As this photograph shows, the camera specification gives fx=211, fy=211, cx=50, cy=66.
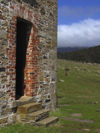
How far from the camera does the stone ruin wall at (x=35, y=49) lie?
20.4 ft

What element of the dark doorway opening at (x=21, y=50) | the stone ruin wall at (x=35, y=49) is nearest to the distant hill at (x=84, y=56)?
the stone ruin wall at (x=35, y=49)

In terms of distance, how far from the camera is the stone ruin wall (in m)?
6.23

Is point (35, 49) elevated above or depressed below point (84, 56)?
below

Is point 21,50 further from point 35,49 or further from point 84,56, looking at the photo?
Result: point 84,56

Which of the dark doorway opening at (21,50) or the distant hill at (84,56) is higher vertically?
the distant hill at (84,56)

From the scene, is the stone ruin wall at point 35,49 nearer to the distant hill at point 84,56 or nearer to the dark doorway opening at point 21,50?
the dark doorway opening at point 21,50

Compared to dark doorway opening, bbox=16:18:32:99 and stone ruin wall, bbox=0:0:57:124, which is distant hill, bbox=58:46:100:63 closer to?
stone ruin wall, bbox=0:0:57:124

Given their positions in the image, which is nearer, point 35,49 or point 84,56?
point 35,49

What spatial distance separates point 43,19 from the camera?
816cm

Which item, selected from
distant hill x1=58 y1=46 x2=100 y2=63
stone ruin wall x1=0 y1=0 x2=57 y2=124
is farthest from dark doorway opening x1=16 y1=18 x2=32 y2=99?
distant hill x1=58 y1=46 x2=100 y2=63

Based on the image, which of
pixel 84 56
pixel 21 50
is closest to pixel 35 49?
pixel 21 50

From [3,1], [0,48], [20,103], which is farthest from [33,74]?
[3,1]

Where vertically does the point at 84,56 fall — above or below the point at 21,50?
above

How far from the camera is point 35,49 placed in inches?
303
